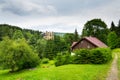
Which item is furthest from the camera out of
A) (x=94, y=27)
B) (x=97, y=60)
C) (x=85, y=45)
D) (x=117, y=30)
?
(x=117, y=30)

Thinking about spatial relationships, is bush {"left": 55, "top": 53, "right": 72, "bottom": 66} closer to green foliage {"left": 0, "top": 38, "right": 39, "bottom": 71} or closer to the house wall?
green foliage {"left": 0, "top": 38, "right": 39, "bottom": 71}

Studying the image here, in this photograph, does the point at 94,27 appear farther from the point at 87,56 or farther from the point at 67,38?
the point at 87,56

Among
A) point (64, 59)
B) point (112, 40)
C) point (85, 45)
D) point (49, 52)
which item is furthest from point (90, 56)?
point (112, 40)

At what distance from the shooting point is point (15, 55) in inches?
1788

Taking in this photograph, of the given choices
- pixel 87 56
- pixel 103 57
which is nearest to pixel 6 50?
pixel 87 56

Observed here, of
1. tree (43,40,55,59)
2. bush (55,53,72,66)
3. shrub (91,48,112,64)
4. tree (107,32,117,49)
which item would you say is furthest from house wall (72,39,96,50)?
tree (107,32,117,49)

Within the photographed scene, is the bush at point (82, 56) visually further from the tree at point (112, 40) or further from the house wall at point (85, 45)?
the tree at point (112, 40)

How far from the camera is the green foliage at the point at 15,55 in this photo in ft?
148

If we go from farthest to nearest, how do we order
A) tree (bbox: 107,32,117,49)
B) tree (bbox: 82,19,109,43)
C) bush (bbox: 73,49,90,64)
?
1. tree (bbox: 107,32,117,49)
2. tree (bbox: 82,19,109,43)
3. bush (bbox: 73,49,90,64)

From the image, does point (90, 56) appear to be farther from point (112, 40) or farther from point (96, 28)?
point (112, 40)

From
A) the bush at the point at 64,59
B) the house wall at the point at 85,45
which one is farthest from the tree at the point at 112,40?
the bush at the point at 64,59

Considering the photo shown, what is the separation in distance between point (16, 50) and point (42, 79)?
77.6 ft

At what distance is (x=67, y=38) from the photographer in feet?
389

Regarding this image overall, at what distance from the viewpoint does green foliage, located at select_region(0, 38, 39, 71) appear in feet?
148
